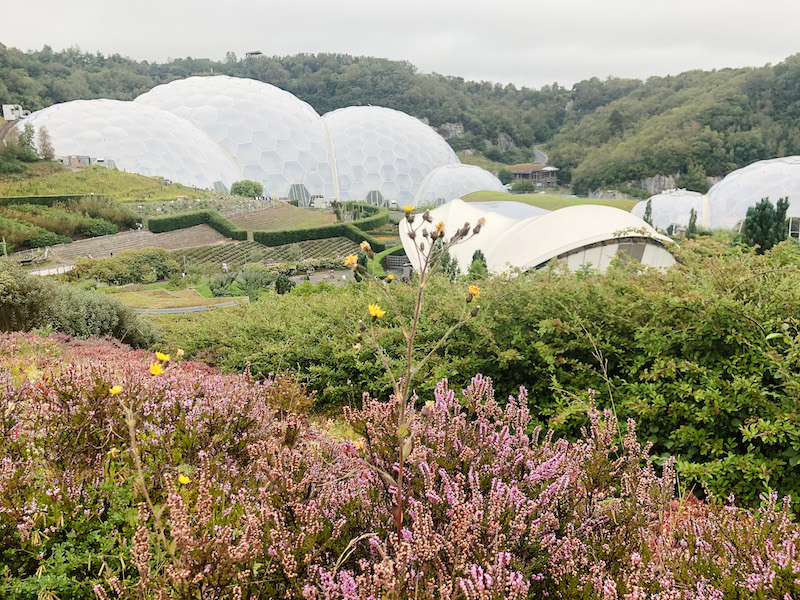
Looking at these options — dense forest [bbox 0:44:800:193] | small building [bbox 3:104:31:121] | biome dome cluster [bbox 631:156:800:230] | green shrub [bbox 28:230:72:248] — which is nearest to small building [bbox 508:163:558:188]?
dense forest [bbox 0:44:800:193]

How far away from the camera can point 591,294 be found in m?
4.13

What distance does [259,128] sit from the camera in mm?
28484

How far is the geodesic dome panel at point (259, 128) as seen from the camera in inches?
1086

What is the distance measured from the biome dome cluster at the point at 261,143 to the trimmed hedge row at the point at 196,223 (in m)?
5.68

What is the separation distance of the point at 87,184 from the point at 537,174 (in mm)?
37397

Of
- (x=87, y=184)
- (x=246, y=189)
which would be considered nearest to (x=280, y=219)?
(x=246, y=189)

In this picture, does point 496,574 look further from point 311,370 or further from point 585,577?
point 311,370

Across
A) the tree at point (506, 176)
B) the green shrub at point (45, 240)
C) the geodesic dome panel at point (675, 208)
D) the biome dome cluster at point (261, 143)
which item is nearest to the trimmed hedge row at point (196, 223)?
the green shrub at point (45, 240)

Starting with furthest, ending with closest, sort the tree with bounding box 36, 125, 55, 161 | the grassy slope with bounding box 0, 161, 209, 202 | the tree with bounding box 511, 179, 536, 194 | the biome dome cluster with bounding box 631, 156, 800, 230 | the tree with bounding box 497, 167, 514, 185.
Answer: the tree with bounding box 497, 167, 514, 185, the tree with bounding box 511, 179, 536, 194, the biome dome cluster with bounding box 631, 156, 800, 230, the tree with bounding box 36, 125, 55, 161, the grassy slope with bounding box 0, 161, 209, 202

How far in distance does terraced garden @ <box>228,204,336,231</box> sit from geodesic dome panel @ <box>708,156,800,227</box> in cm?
1655

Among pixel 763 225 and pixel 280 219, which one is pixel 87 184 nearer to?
pixel 280 219

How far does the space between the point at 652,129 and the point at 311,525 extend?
45.0 m

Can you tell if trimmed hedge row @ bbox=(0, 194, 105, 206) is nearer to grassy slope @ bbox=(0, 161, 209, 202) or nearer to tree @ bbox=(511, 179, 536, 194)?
grassy slope @ bbox=(0, 161, 209, 202)

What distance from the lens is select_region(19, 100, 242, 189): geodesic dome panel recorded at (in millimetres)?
22359
